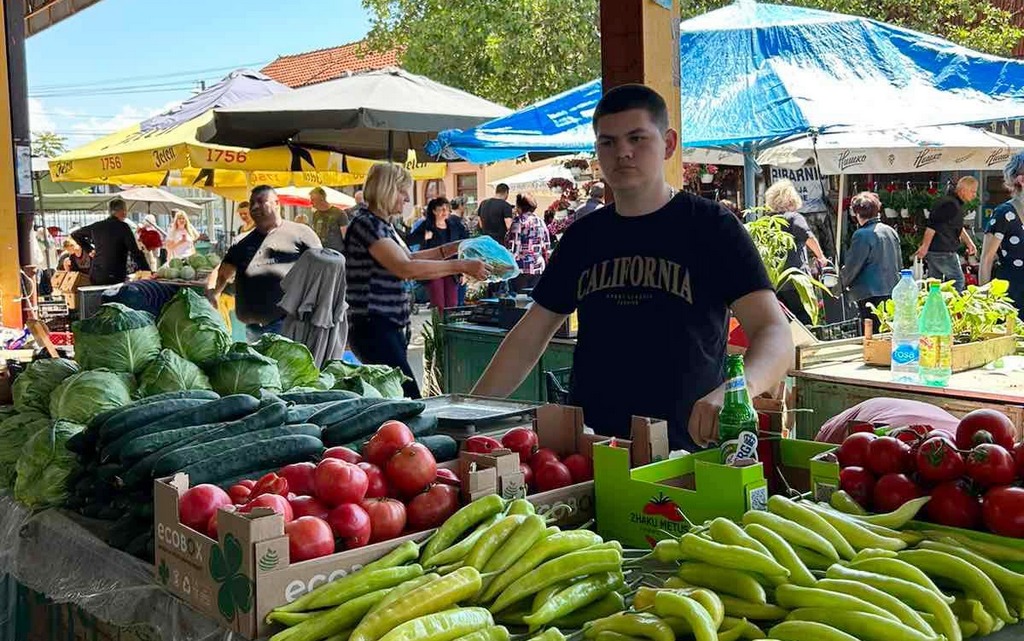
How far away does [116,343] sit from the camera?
3.70m

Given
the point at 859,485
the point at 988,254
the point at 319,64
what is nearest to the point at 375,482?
the point at 859,485

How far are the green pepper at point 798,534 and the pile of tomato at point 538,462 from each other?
2.22ft

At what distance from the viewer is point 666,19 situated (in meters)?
4.73

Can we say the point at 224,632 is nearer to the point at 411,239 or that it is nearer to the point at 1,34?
the point at 1,34

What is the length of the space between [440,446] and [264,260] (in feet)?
17.4

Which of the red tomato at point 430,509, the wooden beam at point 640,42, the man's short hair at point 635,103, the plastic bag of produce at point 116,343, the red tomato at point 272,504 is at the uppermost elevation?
the wooden beam at point 640,42

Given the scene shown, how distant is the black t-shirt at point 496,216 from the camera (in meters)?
17.1

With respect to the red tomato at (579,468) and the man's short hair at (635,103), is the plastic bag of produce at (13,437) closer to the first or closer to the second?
the red tomato at (579,468)

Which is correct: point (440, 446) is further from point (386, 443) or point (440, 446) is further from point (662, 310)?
point (662, 310)

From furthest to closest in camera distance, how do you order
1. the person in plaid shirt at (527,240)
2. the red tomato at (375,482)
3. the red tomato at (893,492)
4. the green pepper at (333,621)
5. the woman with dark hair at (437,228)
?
the woman with dark hair at (437,228)
the person in plaid shirt at (527,240)
the red tomato at (375,482)
the red tomato at (893,492)
the green pepper at (333,621)

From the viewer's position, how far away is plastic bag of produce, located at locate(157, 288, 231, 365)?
3.77 m

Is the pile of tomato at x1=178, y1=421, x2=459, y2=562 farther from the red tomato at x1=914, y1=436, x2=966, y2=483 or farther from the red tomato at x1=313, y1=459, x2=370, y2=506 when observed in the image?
the red tomato at x1=914, y1=436, x2=966, y2=483

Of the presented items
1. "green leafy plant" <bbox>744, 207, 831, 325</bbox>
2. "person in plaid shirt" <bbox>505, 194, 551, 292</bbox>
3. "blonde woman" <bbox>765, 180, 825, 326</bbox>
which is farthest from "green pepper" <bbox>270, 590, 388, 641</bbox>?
"person in plaid shirt" <bbox>505, 194, 551, 292</bbox>

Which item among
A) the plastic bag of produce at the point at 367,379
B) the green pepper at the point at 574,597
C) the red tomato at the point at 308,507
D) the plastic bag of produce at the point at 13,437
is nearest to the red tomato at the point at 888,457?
the green pepper at the point at 574,597
